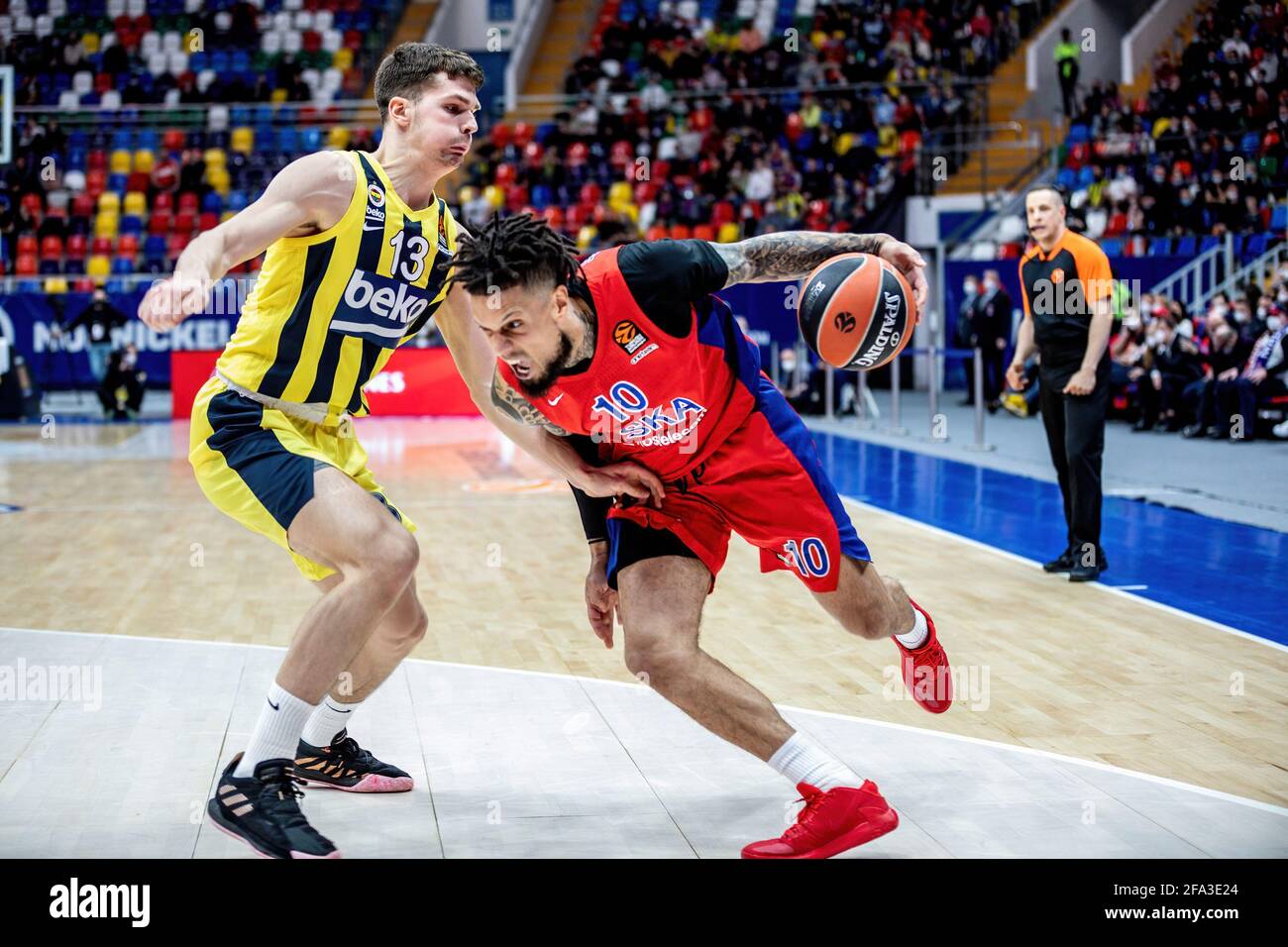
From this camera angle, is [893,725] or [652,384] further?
[893,725]

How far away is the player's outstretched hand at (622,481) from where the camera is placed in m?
3.50

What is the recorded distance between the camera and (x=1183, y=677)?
5004mm

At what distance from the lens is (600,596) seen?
3.62 meters

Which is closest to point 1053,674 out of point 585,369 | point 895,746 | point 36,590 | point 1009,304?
point 895,746

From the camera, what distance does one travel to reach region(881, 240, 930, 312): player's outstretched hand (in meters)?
3.59

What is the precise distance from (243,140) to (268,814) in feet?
74.1

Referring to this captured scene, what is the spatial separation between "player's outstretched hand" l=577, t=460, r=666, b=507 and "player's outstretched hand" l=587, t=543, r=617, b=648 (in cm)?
→ 23

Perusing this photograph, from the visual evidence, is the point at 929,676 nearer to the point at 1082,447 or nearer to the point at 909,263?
the point at 909,263

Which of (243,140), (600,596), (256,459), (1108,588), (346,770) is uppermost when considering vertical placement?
(243,140)

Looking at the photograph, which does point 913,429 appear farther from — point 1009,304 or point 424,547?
Answer: point 424,547

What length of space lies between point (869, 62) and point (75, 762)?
22099 mm

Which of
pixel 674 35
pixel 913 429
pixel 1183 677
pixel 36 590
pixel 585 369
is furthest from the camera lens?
pixel 674 35

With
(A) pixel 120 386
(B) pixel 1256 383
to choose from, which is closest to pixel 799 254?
(B) pixel 1256 383

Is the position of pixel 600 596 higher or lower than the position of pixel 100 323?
higher
